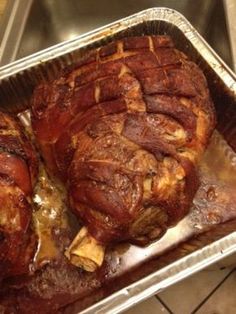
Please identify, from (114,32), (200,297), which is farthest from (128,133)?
(200,297)

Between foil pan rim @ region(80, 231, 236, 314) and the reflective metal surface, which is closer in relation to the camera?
foil pan rim @ region(80, 231, 236, 314)

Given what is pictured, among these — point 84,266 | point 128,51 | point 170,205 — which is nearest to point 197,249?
point 170,205

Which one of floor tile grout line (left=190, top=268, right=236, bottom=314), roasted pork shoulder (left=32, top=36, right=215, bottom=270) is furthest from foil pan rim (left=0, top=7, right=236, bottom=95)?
floor tile grout line (left=190, top=268, right=236, bottom=314)

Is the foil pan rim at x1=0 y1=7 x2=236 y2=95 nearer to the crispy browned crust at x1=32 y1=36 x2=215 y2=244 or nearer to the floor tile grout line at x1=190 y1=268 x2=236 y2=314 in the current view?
the crispy browned crust at x1=32 y1=36 x2=215 y2=244

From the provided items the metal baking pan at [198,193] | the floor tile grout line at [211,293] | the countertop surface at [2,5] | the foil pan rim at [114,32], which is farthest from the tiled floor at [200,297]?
the countertop surface at [2,5]

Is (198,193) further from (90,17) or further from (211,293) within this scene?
(90,17)

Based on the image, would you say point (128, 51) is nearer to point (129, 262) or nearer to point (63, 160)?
point (63, 160)
